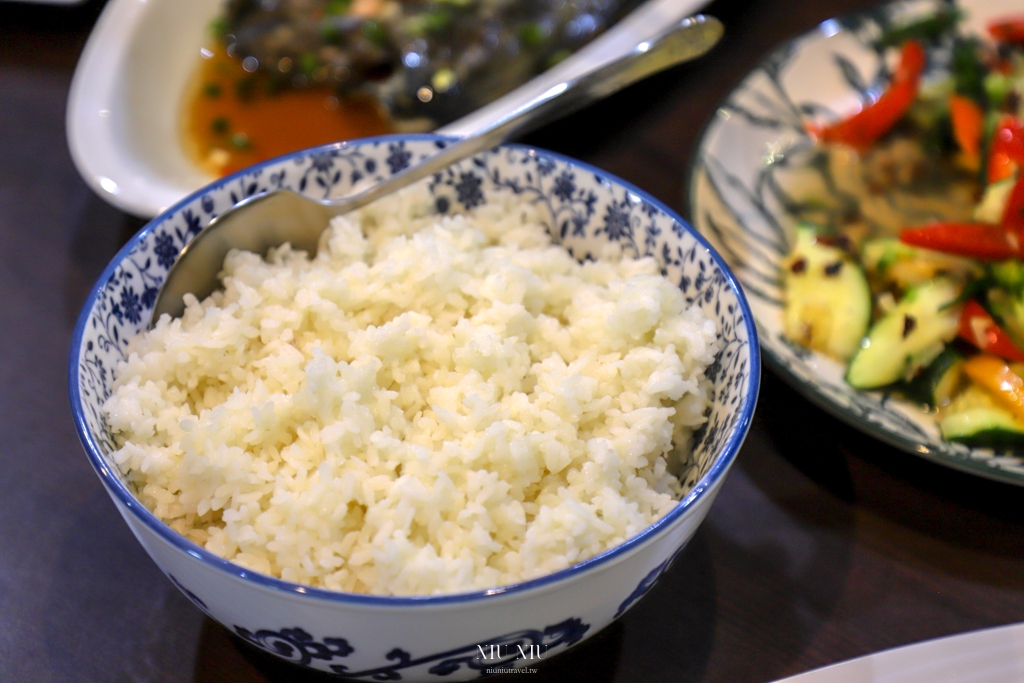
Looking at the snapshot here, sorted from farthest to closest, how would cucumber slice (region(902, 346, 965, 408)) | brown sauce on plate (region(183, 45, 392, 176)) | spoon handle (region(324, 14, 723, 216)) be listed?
brown sauce on plate (region(183, 45, 392, 176)) < cucumber slice (region(902, 346, 965, 408)) < spoon handle (region(324, 14, 723, 216))

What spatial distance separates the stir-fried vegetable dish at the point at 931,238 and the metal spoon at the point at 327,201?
2.50 feet

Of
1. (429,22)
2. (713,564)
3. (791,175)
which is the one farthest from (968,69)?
(713,564)

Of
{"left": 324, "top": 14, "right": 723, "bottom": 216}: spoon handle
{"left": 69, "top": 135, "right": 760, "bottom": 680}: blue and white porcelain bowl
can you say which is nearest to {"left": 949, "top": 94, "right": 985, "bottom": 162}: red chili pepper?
{"left": 324, "top": 14, "right": 723, "bottom": 216}: spoon handle

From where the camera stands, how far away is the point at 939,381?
179cm

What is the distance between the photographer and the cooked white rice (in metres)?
1.05

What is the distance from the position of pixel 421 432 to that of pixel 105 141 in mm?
1643

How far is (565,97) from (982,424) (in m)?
1.18

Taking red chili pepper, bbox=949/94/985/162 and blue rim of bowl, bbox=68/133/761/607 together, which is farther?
red chili pepper, bbox=949/94/985/162

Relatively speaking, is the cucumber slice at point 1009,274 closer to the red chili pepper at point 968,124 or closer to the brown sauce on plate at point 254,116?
the red chili pepper at point 968,124

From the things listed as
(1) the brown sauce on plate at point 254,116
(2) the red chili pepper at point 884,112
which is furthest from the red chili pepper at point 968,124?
(1) the brown sauce on plate at point 254,116

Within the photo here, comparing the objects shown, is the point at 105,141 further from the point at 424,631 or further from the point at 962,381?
the point at 962,381

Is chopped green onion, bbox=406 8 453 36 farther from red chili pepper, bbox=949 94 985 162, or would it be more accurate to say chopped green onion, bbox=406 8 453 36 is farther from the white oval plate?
red chili pepper, bbox=949 94 985 162

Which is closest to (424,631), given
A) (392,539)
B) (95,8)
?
(392,539)

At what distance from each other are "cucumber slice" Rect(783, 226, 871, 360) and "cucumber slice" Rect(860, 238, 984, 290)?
99mm
